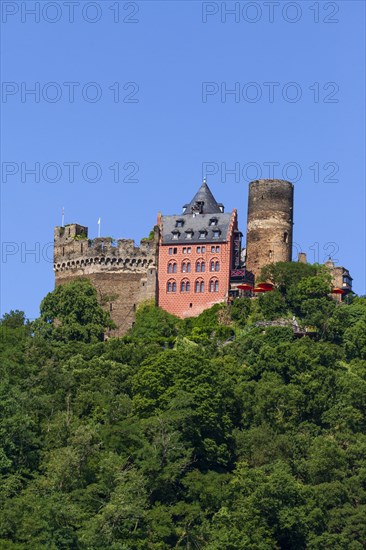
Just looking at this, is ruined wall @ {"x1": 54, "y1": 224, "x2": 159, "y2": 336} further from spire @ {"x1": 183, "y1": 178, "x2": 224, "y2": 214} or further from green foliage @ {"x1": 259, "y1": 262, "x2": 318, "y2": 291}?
green foliage @ {"x1": 259, "y1": 262, "x2": 318, "y2": 291}

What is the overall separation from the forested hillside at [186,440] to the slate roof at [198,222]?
9.66 m

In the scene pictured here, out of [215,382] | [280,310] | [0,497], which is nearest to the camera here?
[0,497]

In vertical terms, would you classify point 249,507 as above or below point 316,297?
below

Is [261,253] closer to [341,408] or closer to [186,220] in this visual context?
[186,220]

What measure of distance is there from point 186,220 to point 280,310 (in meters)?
10.8

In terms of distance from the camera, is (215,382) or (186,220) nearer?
(215,382)

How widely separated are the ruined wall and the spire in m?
3.17

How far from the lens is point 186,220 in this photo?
146 meters

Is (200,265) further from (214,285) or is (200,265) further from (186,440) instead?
(186,440)

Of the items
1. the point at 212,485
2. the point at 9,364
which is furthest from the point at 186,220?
the point at 212,485

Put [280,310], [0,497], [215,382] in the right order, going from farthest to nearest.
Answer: [280,310] < [215,382] < [0,497]

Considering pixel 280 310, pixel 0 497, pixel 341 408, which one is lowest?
pixel 0 497

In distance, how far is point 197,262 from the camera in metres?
144

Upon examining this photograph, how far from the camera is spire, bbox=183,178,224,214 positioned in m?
147
